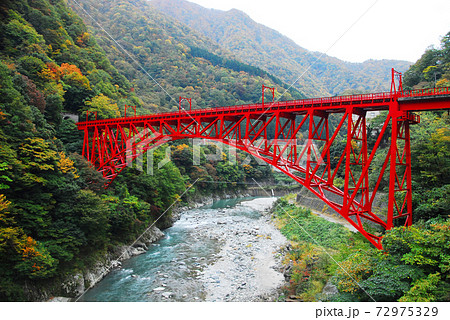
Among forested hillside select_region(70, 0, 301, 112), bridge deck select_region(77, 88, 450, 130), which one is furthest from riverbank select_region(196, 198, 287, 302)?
forested hillside select_region(70, 0, 301, 112)

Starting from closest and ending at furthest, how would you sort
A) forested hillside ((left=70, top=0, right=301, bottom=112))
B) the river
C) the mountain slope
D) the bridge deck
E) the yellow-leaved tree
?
the bridge deck, the river, the yellow-leaved tree, forested hillside ((left=70, top=0, right=301, bottom=112)), the mountain slope

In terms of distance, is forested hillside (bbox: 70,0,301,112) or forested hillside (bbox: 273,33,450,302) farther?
forested hillside (bbox: 70,0,301,112)

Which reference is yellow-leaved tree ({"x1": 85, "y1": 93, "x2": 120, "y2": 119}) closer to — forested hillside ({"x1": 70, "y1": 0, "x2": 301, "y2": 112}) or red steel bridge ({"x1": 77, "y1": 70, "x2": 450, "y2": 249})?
red steel bridge ({"x1": 77, "y1": 70, "x2": 450, "y2": 249})

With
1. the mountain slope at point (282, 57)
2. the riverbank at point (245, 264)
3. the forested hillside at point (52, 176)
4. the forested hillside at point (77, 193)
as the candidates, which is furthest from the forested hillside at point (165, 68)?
the riverbank at point (245, 264)

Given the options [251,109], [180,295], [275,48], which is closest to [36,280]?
[180,295]

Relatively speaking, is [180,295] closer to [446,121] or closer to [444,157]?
[444,157]

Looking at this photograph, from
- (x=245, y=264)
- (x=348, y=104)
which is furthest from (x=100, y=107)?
(x=348, y=104)

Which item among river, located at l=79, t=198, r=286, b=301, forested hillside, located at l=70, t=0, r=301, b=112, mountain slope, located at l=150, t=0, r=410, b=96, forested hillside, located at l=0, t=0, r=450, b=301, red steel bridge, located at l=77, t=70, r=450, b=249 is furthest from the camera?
mountain slope, located at l=150, t=0, r=410, b=96
